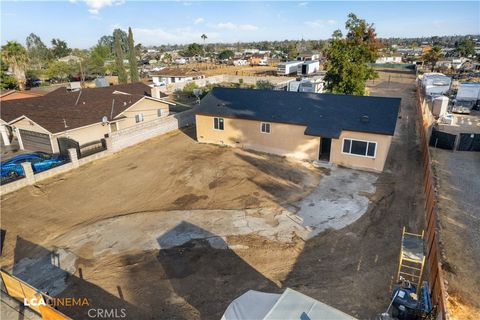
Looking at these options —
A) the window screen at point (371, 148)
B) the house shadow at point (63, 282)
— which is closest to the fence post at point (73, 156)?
the house shadow at point (63, 282)

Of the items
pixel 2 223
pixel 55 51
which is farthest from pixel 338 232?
pixel 55 51

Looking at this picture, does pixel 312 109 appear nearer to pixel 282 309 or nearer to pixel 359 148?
pixel 359 148

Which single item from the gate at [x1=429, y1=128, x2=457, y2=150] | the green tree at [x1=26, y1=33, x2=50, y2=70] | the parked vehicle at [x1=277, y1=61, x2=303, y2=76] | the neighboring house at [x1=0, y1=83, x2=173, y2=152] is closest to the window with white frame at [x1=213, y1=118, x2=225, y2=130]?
the neighboring house at [x1=0, y1=83, x2=173, y2=152]

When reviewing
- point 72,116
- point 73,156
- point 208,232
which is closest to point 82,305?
point 208,232

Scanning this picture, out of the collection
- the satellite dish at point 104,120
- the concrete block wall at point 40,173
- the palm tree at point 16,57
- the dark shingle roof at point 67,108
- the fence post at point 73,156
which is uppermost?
the palm tree at point 16,57

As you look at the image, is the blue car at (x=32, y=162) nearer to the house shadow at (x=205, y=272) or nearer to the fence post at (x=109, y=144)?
the fence post at (x=109, y=144)

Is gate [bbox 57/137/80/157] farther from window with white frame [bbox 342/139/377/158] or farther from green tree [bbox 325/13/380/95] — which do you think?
green tree [bbox 325/13/380/95]
